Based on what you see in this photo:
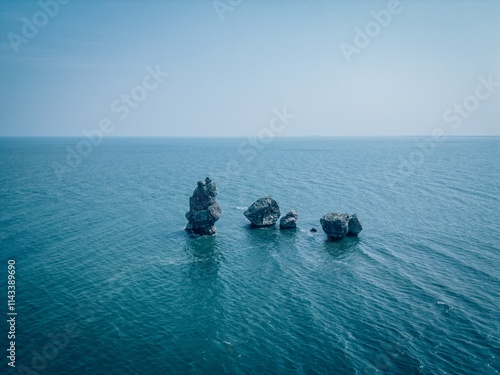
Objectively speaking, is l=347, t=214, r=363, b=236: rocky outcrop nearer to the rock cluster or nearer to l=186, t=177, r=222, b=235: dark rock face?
the rock cluster

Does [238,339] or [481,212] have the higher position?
[481,212]

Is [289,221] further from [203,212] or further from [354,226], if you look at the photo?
[203,212]

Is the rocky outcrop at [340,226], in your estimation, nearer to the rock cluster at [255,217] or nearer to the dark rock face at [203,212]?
the rock cluster at [255,217]

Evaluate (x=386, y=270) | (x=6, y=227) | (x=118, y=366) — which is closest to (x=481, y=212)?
(x=386, y=270)

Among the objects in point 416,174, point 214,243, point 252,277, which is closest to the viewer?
point 252,277

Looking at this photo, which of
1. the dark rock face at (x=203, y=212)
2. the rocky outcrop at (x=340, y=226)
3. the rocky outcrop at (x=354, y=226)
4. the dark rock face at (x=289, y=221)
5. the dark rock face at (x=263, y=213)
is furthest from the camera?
the dark rock face at (x=263, y=213)

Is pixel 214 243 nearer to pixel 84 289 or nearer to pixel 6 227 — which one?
pixel 84 289

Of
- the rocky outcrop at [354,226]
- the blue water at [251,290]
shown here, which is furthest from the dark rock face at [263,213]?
the rocky outcrop at [354,226]

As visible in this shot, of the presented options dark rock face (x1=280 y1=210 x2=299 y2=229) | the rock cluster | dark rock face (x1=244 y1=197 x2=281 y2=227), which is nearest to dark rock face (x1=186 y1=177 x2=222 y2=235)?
the rock cluster
